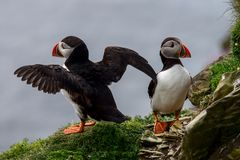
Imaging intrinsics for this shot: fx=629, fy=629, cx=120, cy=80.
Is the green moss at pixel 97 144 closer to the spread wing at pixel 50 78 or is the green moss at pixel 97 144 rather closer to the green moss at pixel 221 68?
the spread wing at pixel 50 78

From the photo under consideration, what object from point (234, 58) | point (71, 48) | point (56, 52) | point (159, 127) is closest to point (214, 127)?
point (159, 127)

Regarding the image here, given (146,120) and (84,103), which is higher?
(84,103)

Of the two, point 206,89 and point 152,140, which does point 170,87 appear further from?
point 206,89

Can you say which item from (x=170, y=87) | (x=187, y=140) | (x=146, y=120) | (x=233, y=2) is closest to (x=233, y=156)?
(x=187, y=140)

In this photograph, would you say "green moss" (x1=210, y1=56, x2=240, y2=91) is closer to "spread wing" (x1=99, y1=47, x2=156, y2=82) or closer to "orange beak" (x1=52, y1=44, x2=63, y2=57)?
"spread wing" (x1=99, y1=47, x2=156, y2=82)

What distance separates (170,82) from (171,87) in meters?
0.10

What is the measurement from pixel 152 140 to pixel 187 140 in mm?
2882

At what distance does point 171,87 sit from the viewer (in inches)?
472

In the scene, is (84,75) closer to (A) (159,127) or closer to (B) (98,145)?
(B) (98,145)

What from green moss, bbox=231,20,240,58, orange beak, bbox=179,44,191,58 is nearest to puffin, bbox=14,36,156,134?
orange beak, bbox=179,44,191,58

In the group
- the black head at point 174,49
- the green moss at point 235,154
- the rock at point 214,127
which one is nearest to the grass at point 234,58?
the black head at point 174,49

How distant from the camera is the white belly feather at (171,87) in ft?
39.3

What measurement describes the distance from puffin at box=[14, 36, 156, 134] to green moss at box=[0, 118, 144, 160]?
0.96 ft

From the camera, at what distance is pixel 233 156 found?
346 inches
